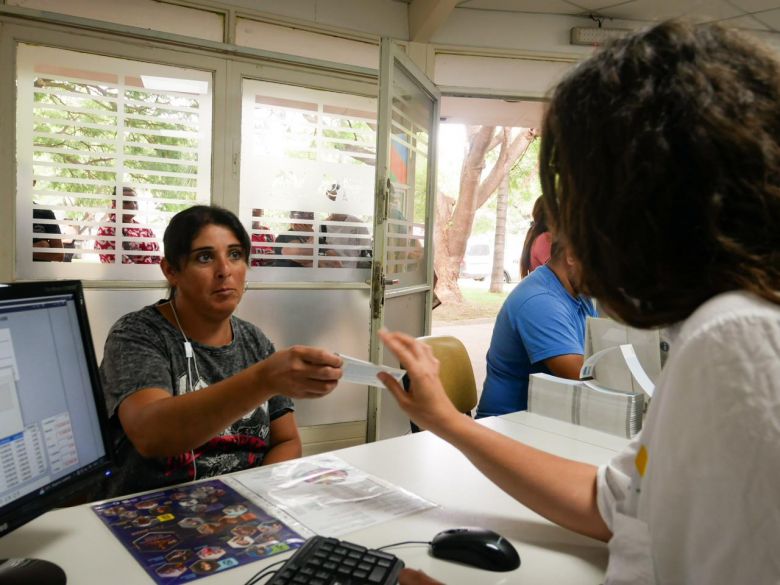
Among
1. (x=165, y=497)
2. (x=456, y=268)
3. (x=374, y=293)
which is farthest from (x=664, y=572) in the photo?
(x=456, y=268)

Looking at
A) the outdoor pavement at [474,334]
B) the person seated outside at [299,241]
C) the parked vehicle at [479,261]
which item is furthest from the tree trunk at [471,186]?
the person seated outside at [299,241]

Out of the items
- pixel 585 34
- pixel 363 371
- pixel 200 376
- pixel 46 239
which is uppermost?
pixel 585 34

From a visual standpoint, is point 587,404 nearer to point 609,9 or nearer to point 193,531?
point 193,531

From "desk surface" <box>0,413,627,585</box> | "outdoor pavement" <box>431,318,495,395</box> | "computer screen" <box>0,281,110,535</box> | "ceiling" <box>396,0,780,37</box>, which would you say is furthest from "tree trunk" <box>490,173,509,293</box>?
"computer screen" <box>0,281,110,535</box>

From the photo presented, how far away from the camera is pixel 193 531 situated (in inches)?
38.4

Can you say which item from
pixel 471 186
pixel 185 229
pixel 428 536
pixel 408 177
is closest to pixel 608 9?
pixel 408 177

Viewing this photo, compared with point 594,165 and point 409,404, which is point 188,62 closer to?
point 409,404

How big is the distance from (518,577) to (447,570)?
4.2 inches

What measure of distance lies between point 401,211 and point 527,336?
1.50m

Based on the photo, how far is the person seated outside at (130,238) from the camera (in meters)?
2.94

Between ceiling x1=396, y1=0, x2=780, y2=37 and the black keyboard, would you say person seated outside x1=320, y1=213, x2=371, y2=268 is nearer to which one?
ceiling x1=396, y1=0, x2=780, y2=37

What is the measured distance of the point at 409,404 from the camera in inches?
41.4

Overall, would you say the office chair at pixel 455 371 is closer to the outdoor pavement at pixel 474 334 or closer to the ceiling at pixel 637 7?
the ceiling at pixel 637 7

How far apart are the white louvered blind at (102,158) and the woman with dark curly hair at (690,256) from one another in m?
2.74
